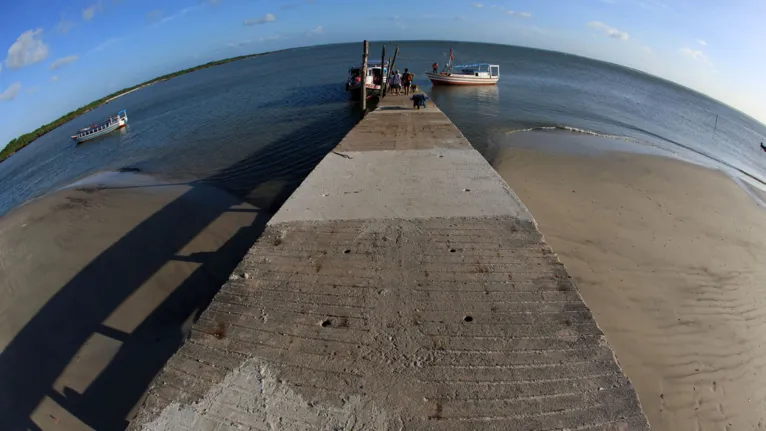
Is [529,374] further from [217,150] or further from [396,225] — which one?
[217,150]

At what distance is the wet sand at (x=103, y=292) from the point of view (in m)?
5.39

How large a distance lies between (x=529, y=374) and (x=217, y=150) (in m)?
17.4

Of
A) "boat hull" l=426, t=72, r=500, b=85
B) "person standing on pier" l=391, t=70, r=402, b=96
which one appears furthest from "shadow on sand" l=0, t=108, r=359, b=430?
"boat hull" l=426, t=72, r=500, b=85

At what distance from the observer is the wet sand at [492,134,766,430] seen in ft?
15.9

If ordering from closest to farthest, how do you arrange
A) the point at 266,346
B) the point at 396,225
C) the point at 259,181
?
the point at 266,346
the point at 396,225
the point at 259,181

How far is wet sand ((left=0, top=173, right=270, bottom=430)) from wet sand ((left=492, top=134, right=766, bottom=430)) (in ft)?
25.7

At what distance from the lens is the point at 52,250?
9.12 meters

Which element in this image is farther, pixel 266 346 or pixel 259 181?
pixel 259 181

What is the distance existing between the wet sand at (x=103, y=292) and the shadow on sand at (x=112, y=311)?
0.02 metres

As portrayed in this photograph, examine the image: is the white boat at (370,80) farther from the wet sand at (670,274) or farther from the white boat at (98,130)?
the white boat at (98,130)

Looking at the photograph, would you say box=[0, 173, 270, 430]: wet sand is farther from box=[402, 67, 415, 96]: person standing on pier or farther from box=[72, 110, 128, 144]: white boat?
box=[72, 110, 128, 144]: white boat

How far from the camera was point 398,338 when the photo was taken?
10.5 feet

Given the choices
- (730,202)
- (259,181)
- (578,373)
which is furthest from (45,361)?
(730,202)

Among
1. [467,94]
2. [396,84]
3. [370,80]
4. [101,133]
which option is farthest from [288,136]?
[101,133]
